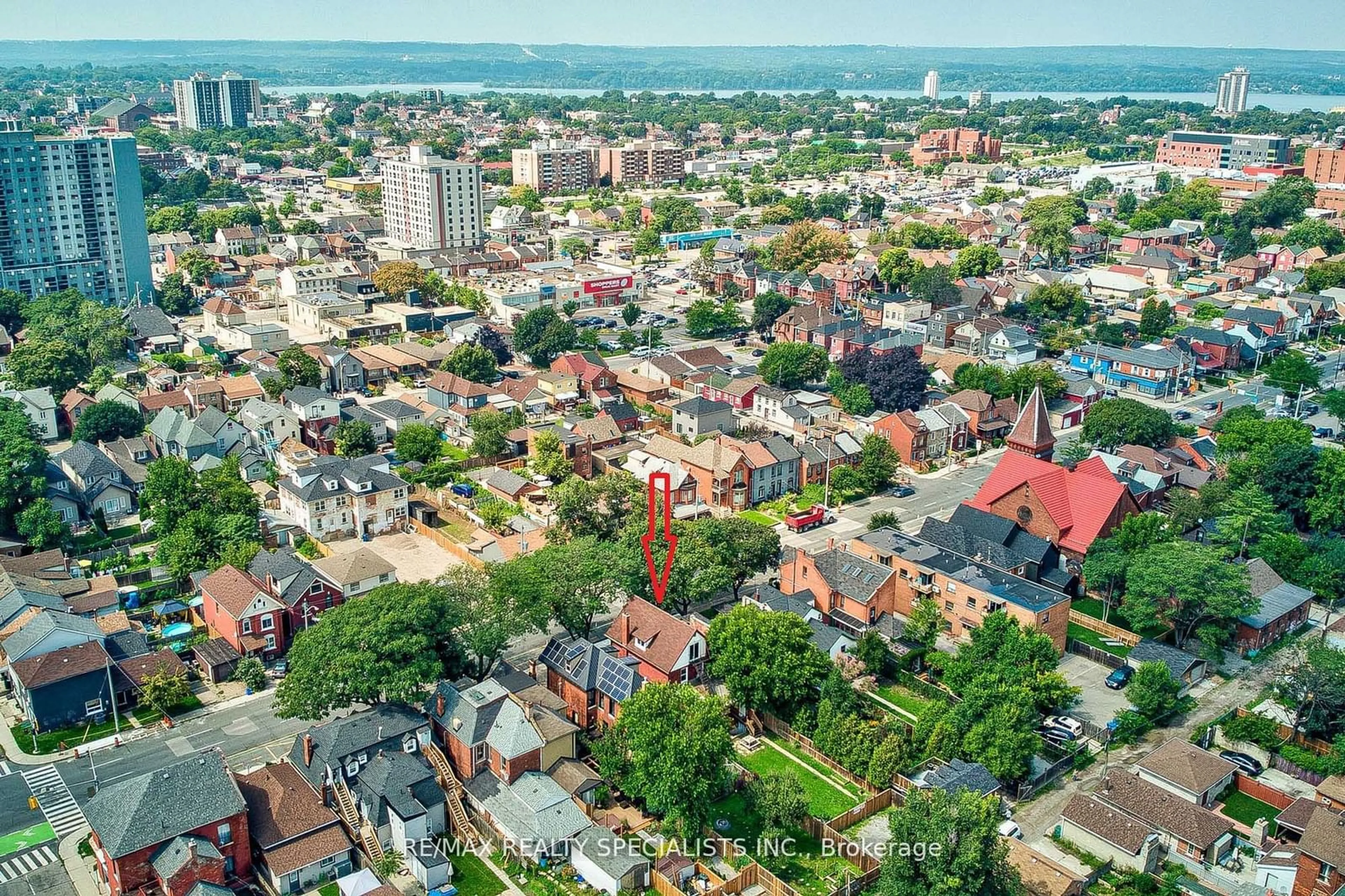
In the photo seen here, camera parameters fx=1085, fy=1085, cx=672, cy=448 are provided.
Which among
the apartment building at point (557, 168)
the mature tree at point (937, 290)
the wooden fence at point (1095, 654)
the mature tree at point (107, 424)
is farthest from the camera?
the apartment building at point (557, 168)

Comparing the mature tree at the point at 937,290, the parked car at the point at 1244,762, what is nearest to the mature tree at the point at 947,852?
the parked car at the point at 1244,762

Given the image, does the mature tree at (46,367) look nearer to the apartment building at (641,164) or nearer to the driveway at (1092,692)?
the driveway at (1092,692)

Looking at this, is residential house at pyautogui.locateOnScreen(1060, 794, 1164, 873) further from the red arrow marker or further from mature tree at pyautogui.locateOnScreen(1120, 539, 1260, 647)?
the red arrow marker

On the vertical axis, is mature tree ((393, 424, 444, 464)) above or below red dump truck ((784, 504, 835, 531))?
above

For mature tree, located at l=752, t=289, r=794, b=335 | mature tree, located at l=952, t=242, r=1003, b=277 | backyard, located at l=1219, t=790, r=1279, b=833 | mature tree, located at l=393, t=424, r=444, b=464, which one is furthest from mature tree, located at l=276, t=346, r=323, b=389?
mature tree, located at l=952, t=242, r=1003, b=277

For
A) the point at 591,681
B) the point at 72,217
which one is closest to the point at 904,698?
the point at 591,681

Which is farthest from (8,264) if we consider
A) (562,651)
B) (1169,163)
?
(1169,163)
